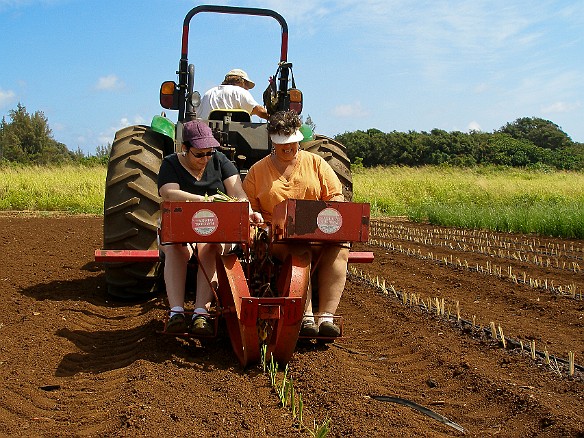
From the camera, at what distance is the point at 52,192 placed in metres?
18.3

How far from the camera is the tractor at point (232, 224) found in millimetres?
3943

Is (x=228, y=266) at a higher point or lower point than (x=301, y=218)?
lower

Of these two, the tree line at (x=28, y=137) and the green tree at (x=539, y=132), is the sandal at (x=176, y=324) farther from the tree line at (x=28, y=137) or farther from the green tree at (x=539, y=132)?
the green tree at (x=539, y=132)

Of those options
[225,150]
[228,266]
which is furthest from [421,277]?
[228,266]

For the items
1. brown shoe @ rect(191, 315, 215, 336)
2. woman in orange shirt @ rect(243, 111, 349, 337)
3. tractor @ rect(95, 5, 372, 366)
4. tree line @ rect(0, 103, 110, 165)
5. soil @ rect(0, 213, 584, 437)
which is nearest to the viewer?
soil @ rect(0, 213, 584, 437)

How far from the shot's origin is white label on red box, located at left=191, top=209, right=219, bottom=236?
3992 mm

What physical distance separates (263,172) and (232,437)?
2.21 metres

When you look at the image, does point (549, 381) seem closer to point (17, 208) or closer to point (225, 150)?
point (225, 150)

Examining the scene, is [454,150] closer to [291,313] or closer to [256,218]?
[256,218]

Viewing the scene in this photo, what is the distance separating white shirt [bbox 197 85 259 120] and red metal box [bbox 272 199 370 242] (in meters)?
2.73

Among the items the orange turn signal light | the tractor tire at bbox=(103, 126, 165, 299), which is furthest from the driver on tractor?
the tractor tire at bbox=(103, 126, 165, 299)

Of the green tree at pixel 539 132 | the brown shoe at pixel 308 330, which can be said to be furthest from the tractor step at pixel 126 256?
the green tree at pixel 539 132

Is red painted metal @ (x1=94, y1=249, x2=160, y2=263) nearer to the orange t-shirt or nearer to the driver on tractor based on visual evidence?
the orange t-shirt

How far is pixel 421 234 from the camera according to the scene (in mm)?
13125
